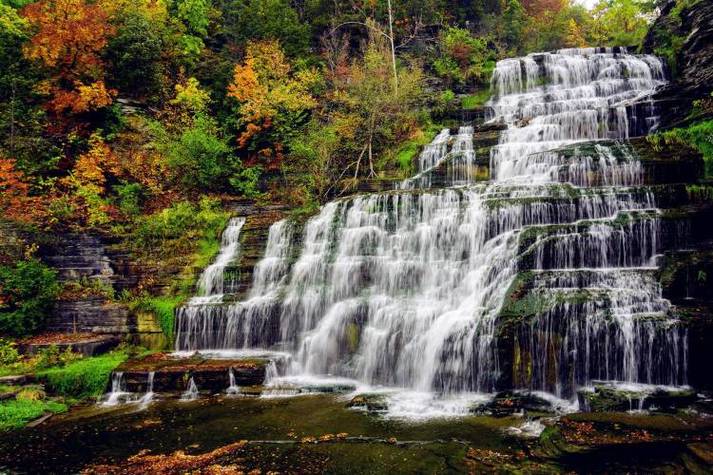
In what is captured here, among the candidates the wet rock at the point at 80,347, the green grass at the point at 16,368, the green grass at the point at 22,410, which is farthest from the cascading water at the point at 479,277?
the green grass at the point at 22,410

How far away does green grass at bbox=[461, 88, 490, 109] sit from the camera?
1027 inches

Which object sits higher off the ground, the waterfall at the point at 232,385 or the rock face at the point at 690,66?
the rock face at the point at 690,66

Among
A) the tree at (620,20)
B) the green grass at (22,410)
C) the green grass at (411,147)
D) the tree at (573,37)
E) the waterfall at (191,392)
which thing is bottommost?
the green grass at (22,410)

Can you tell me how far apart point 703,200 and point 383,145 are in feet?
46.0

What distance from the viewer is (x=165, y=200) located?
66.1ft

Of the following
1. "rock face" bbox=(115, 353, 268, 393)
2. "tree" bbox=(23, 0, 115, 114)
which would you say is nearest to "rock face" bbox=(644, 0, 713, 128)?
"rock face" bbox=(115, 353, 268, 393)

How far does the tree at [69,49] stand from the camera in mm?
20719

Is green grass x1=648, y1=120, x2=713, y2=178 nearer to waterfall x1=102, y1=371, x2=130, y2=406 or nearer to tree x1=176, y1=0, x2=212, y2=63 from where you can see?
waterfall x1=102, y1=371, x2=130, y2=406

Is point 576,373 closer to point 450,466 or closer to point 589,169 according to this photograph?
point 450,466

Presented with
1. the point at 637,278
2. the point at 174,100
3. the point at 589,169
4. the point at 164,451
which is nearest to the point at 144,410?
the point at 164,451

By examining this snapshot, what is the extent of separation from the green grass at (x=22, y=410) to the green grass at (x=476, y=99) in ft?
75.8

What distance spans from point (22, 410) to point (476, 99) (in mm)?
25297

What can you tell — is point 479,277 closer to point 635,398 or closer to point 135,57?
point 635,398

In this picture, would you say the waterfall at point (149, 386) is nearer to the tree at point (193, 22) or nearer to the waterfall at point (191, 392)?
the waterfall at point (191, 392)
